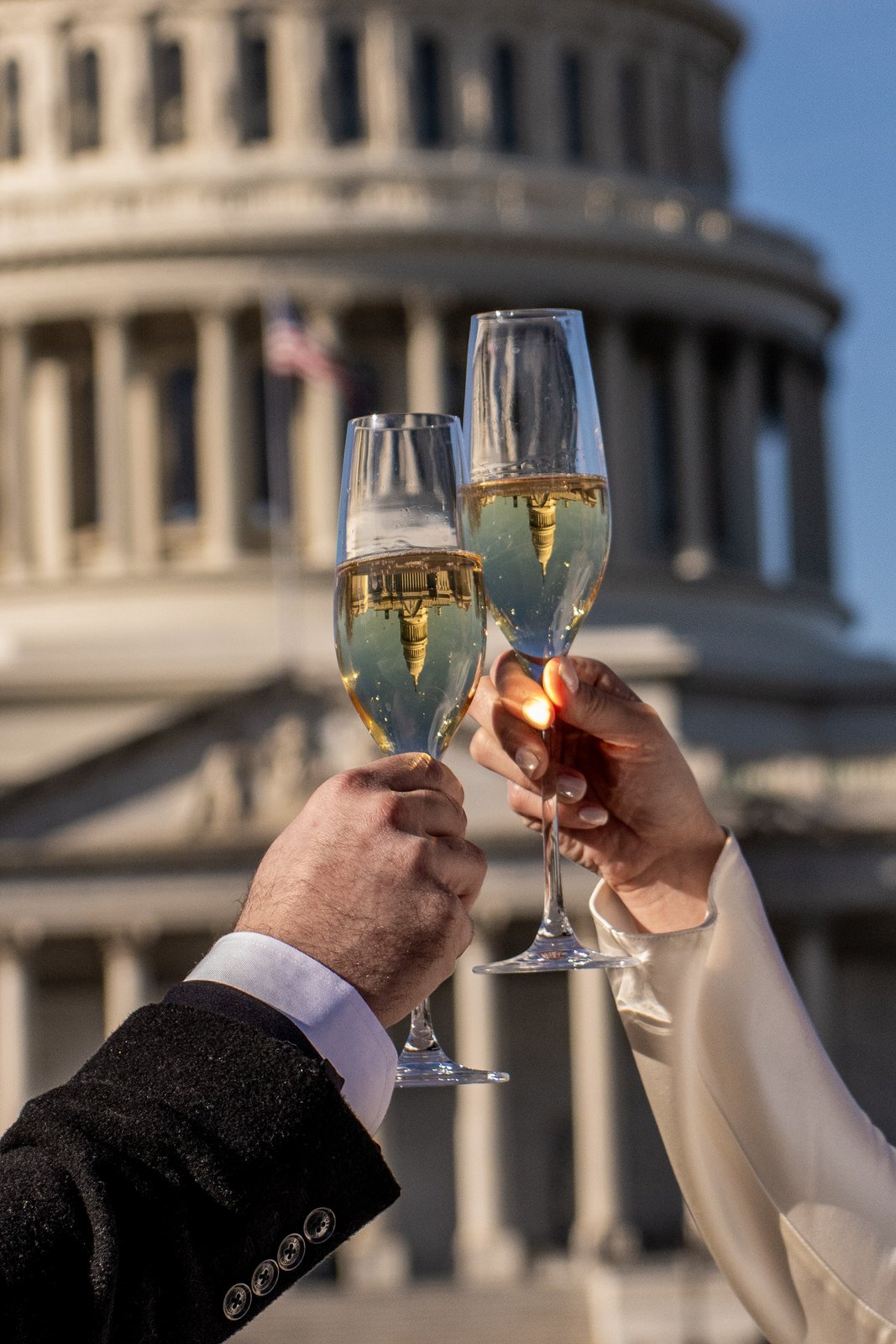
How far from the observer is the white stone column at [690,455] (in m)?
68.3

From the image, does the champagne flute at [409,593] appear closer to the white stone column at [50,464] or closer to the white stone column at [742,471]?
the white stone column at [50,464]

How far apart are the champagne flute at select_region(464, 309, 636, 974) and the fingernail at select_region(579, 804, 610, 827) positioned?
24 cm

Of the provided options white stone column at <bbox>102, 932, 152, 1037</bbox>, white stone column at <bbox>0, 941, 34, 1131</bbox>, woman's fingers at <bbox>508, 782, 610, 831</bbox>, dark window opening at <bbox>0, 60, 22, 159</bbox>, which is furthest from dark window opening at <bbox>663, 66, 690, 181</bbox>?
woman's fingers at <bbox>508, 782, 610, 831</bbox>

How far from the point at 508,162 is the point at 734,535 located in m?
10.9

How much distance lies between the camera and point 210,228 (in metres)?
66.5

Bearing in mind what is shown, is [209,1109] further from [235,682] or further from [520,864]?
[235,682]

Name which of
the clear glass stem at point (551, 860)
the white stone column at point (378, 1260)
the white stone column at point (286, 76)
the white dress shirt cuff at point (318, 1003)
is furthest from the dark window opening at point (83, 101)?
the white dress shirt cuff at point (318, 1003)

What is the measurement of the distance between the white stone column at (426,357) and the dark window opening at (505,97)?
18.4ft

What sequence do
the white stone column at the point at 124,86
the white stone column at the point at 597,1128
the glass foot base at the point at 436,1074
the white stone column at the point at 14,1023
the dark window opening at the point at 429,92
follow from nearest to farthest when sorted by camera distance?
the glass foot base at the point at 436,1074 → the white stone column at the point at 14,1023 → the white stone column at the point at 597,1128 → the white stone column at the point at 124,86 → the dark window opening at the point at 429,92

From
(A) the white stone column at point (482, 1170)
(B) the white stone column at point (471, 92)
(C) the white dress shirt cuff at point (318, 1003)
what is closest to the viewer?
(C) the white dress shirt cuff at point (318, 1003)

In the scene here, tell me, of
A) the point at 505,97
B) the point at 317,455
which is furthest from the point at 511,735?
the point at 505,97

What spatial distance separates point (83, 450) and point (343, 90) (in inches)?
438

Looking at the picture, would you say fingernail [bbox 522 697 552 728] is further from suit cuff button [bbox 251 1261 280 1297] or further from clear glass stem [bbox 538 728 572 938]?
suit cuff button [bbox 251 1261 280 1297]

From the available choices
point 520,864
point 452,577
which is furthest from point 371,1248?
point 452,577
